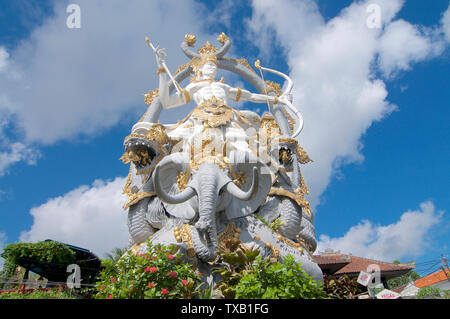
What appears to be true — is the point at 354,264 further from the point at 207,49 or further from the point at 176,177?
the point at 176,177

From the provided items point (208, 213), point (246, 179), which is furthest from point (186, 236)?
point (246, 179)

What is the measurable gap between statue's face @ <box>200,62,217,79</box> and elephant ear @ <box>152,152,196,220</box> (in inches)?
126

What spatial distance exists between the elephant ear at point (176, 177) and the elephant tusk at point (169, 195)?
57 centimetres

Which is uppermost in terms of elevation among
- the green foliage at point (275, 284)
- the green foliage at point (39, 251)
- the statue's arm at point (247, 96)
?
the statue's arm at point (247, 96)

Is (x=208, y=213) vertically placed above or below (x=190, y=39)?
below

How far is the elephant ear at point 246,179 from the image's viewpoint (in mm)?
6168

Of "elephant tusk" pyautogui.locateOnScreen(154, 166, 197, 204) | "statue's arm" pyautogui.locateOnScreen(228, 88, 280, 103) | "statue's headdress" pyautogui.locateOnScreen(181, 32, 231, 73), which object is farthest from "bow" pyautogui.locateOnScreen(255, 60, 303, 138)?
"elephant tusk" pyautogui.locateOnScreen(154, 166, 197, 204)

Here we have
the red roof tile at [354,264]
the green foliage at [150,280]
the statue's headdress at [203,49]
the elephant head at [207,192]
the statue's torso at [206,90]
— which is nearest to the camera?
the green foliage at [150,280]

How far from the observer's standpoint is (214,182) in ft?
18.7

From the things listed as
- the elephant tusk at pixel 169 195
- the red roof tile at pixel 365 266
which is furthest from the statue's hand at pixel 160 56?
the red roof tile at pixel 365 266

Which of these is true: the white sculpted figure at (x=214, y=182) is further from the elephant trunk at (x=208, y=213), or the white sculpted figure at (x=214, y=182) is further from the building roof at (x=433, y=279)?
the building roof at (x=433, y=279)

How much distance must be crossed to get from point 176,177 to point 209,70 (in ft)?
11.9
